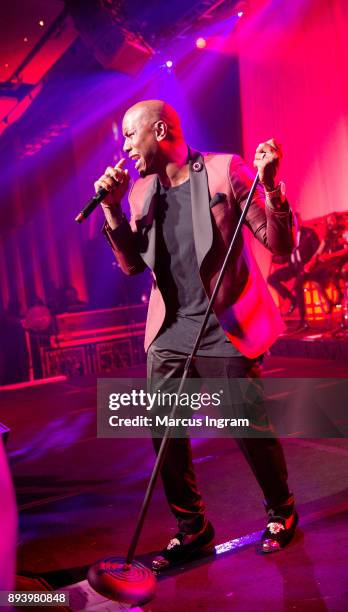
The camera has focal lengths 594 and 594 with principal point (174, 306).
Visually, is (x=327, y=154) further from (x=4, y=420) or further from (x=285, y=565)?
(x=285, y=565)

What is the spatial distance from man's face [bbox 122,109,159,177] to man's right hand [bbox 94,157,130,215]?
125 millimetres

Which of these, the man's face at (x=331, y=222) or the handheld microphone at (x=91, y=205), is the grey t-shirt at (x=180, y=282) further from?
the man's face at (x=331, y=222)

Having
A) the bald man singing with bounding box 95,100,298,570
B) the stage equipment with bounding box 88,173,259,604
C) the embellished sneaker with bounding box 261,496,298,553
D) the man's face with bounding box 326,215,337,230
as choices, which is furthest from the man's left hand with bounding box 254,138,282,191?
the man's face with bounding box 326,215,337,230

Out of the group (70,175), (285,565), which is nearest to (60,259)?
(70,175)

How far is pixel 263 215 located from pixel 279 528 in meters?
1.18

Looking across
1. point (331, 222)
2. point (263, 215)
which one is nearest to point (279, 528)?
point (263, 215)

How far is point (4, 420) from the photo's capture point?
5695 mm

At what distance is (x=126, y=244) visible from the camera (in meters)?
2.32

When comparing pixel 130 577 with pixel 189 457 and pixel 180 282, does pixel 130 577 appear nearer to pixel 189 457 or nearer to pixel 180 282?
pixel 189 457

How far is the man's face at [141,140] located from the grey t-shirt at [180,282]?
0.53 feet

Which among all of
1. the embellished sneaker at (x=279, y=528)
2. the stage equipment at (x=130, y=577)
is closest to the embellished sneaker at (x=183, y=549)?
the embellished sneaker at (x=279, y=528)

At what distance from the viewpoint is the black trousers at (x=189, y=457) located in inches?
87.7

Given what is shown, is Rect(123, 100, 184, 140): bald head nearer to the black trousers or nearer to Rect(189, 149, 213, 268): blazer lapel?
Rect(189, 149, 213, 268): blazer lapel

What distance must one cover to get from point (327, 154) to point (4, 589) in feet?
31.4
